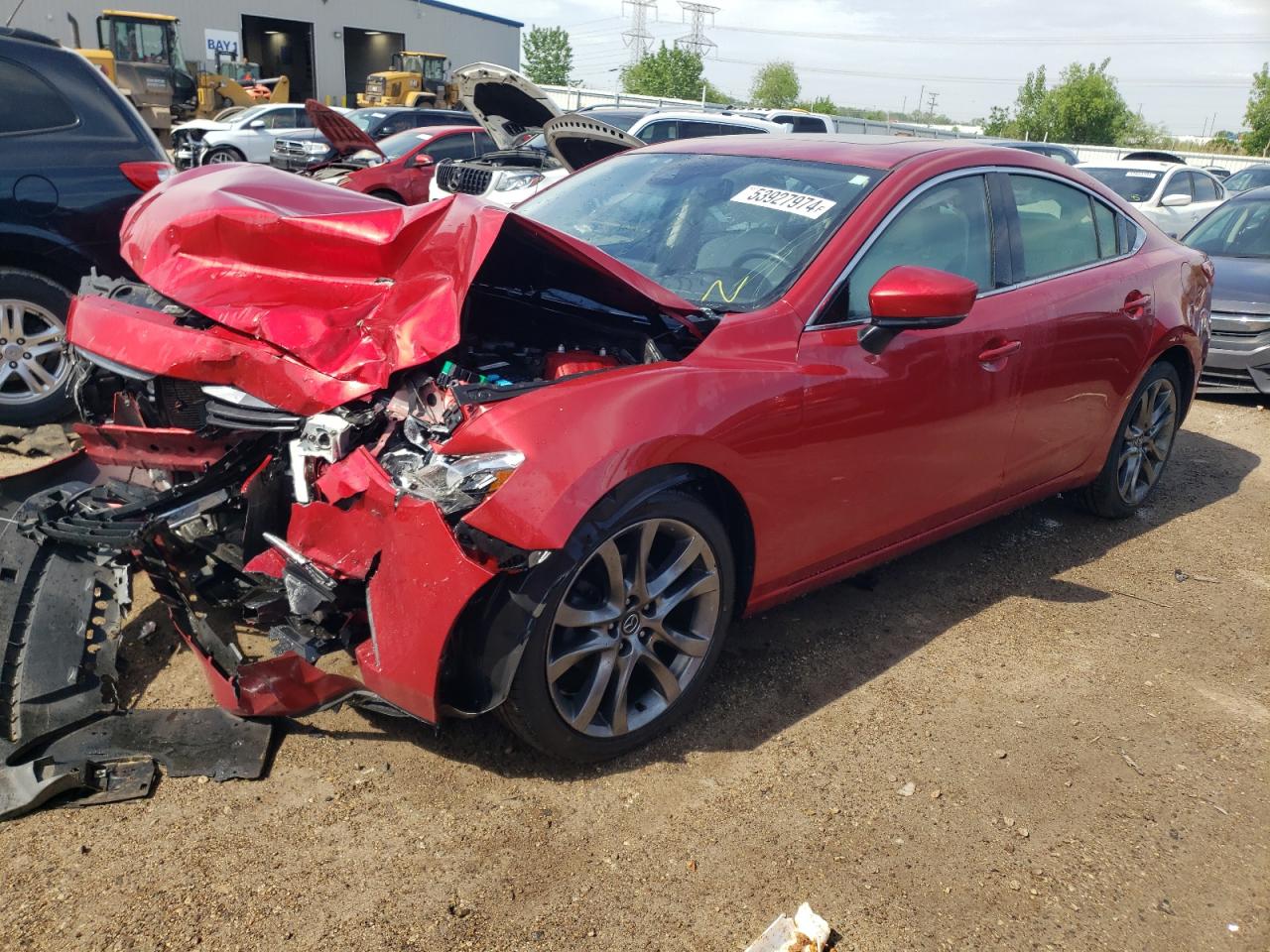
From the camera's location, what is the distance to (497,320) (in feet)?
10.7

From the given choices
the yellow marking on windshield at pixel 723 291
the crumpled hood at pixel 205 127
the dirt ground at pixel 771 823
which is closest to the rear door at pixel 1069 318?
the dirt ground at pixel 771 823

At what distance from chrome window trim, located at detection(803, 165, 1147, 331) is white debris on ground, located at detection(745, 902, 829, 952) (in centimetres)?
168

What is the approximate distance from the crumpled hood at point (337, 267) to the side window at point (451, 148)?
9.68m

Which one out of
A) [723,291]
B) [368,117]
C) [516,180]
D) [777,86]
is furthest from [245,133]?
[777,86]

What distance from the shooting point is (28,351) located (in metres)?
5.12

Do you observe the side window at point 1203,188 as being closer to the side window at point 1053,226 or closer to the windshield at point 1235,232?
the windshield at point 1235,232

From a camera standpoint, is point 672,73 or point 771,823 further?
point 672,73

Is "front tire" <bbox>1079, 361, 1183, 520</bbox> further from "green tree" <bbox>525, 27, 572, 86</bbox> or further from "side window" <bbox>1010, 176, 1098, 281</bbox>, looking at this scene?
"green tree" <bbox>525, 27, 572, 86</bbox>

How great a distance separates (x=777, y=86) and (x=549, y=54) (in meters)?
31.2

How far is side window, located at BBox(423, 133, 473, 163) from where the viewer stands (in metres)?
12.7

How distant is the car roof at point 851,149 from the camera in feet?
11.9

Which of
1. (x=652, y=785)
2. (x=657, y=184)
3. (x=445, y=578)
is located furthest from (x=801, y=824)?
(x=657, y=184)

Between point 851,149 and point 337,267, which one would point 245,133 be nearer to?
point 851,149

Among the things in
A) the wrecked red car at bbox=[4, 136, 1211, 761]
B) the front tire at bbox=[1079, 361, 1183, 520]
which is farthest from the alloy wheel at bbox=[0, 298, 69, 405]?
the front tire at bbox=[1079, 361, 1183, 520]
